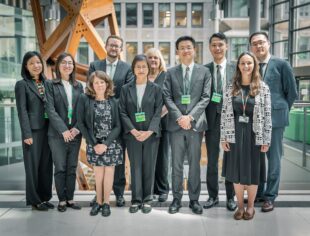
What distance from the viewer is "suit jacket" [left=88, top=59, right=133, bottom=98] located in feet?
16.7

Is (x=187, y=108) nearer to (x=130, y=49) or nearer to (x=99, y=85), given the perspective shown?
(x=99, y=85)

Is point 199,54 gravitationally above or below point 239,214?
above

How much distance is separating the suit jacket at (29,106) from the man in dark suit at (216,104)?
215 cm

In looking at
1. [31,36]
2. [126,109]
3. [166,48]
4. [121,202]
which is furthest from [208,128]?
[166,48]

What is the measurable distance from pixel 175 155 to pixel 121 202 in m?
0.98

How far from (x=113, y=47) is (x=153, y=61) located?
0.58 metres

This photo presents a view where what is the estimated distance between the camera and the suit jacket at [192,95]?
4.68 metres

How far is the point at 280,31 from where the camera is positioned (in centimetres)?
3250

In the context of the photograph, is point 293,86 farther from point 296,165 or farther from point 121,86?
point 296,165

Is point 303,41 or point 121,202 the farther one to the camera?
A: point 303,41

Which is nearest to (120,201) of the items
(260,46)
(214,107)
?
(214,107)

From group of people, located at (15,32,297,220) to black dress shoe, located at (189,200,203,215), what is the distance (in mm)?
18

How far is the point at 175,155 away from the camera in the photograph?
4.83m

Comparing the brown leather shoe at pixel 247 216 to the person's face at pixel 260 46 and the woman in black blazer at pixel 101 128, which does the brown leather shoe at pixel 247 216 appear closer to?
the woman in black blazer at pixel 101 128
